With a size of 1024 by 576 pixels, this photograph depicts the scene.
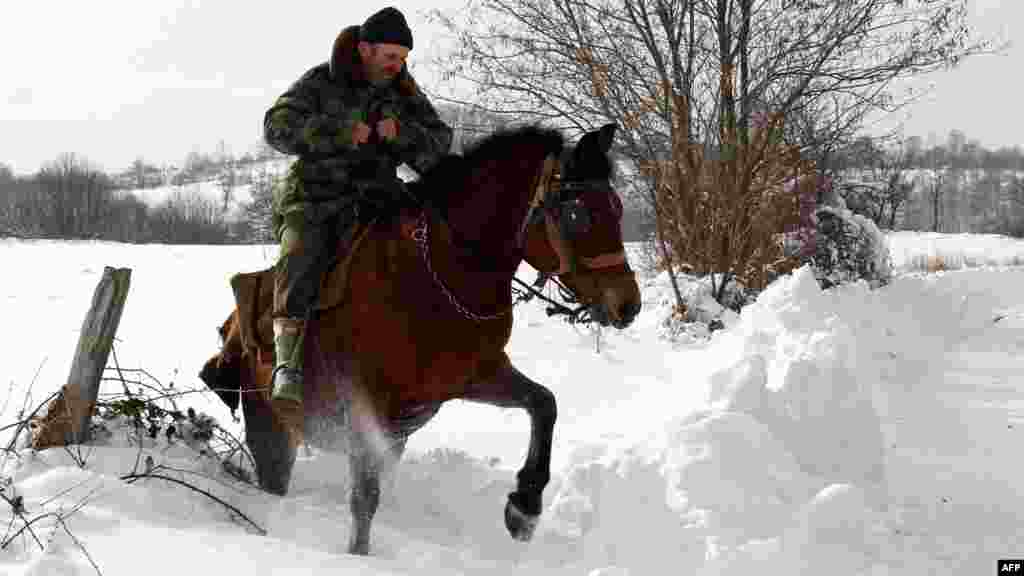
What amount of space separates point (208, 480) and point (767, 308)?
14.0ft

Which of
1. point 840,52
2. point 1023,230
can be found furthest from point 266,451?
point 1023,230

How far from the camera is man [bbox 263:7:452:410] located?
3.80m

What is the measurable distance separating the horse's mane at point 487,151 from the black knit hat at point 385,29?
608 mm

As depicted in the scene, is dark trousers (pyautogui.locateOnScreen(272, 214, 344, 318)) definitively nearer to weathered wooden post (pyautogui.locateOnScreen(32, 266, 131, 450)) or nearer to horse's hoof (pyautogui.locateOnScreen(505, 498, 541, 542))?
weathered wooden post (pyautogui.locateOnScreen(32, 266, 131, 450))

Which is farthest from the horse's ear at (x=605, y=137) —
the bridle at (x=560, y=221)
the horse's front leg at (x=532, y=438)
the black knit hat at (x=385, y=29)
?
the horse's front leg at (x=532, y=438)

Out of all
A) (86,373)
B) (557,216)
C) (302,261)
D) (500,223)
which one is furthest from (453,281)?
(86,373)

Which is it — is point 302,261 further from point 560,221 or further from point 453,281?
point 560,221

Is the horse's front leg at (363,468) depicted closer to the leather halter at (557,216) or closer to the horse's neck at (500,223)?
the horse's neck at (500,223)

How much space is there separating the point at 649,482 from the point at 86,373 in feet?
9.86

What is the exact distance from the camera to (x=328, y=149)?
381 cm

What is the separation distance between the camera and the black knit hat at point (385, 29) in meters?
3.87

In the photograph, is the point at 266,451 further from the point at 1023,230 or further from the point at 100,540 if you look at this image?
the point at 1023,230

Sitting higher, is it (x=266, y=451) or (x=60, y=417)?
(x=60, y=417)

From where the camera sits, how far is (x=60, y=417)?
4.11 m
